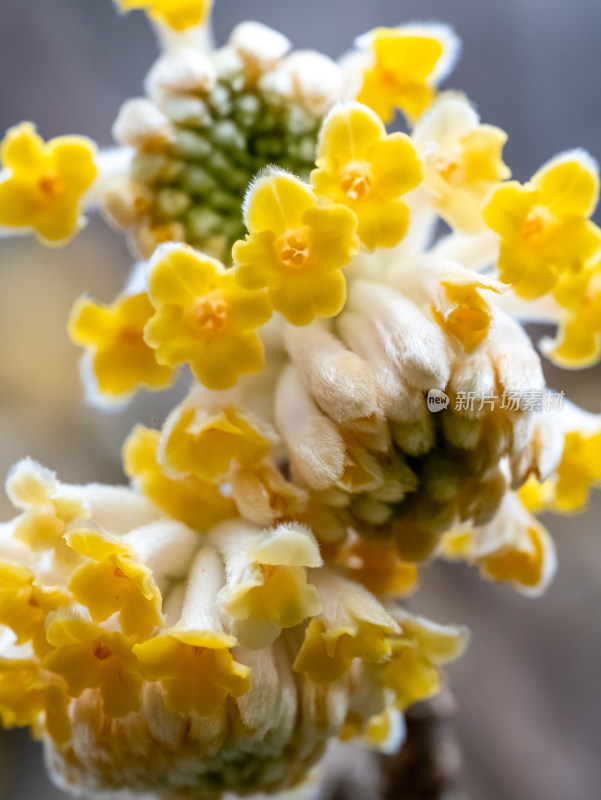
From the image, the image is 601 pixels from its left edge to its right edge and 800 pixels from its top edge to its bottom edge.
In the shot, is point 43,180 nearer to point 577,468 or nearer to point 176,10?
point 176,10

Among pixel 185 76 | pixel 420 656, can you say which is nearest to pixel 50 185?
pixel 185 76

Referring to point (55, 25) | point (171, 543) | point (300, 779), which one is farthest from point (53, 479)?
point (55, 25)

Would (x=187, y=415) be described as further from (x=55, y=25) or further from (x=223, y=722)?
(x=55, y=25)

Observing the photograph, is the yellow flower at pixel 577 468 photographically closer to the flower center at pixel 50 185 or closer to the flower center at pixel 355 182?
the flower center at pixel 355 182

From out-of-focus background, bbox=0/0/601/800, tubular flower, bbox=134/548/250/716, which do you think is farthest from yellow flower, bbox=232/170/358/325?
out-of-focus background, bbox=0/0/601/800

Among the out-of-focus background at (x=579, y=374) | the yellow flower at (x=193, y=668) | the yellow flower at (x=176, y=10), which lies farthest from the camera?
the out-of-focus background at (x=579, y=374)

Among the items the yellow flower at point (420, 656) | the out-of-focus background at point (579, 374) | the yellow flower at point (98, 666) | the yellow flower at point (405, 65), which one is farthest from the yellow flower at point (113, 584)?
the out-of-focus background at point (579, 374)
